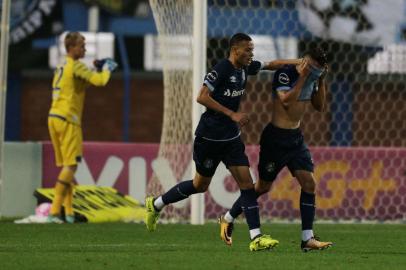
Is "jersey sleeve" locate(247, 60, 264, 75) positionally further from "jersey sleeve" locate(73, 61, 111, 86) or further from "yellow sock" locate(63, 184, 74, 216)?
"yellow sock" locate(63, 184, 74, 216)

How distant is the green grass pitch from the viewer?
8.73 metres

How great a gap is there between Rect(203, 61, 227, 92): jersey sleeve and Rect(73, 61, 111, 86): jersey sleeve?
356cm

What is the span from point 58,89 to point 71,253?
177 inches

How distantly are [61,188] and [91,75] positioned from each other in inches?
48.6

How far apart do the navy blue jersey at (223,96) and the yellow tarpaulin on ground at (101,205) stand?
13.1 ft

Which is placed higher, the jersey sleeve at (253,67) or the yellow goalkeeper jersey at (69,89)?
the jersey sleeve at (253,67)

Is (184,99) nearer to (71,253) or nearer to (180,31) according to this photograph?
(180,31)

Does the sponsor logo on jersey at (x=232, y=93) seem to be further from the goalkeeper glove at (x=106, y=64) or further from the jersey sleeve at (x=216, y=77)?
the goalkeeper glove at (x=106, y=64)

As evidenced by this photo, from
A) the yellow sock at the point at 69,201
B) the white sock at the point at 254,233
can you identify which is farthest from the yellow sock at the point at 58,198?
the white sock at the point at 254,233

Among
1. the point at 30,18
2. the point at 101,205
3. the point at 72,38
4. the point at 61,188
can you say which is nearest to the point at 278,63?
the point at 72,38

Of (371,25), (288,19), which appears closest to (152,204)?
(288,19)

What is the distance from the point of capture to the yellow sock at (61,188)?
13.6 meters

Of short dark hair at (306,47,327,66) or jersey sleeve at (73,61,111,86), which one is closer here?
short dark hair at (306,47,327,66)

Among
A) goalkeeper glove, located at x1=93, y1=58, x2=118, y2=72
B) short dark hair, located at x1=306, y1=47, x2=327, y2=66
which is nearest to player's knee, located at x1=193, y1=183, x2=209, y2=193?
short dark hair, located at x1=306, y1=47, x2=327, y2=66
